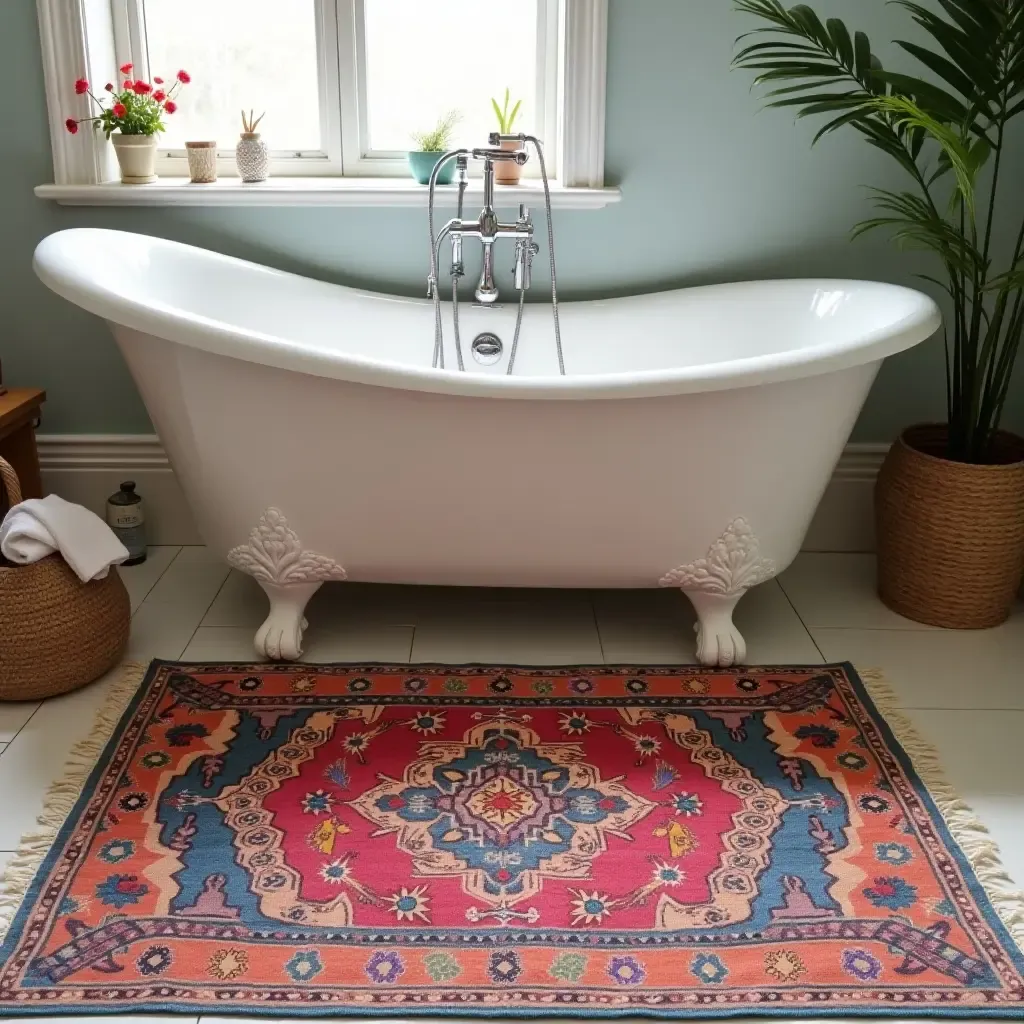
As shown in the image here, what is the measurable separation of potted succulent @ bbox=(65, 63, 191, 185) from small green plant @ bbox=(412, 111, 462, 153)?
1.78 ft

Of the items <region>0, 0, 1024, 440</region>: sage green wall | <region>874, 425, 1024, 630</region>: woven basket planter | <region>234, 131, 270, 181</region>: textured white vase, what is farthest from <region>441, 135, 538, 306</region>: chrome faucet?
<region>874, 425, 1024, 630</region>: woven basket planter

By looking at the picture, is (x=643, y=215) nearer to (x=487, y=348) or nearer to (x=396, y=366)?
(x=487, y=348)

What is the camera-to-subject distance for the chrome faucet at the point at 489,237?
2.50 metres

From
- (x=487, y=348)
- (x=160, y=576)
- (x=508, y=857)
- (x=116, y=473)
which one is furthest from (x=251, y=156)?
(x=508, y=857)

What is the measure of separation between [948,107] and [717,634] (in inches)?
43.0

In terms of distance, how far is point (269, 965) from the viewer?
1.51m

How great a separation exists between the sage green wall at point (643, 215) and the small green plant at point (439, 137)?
0.19 m

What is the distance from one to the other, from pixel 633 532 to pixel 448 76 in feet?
4.37

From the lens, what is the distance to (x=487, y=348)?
2.62 meters

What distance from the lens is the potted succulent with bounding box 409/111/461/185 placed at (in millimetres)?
2678

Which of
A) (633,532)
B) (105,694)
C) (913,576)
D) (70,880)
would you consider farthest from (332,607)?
(913,576)

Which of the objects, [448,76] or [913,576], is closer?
[913,576]

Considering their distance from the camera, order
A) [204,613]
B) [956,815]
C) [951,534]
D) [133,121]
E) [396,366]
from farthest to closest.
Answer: [133,121], [204,613], [951,534], [396,366], [956,815]

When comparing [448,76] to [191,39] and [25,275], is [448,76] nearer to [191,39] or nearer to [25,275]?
[191,39]
